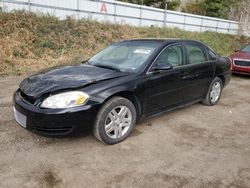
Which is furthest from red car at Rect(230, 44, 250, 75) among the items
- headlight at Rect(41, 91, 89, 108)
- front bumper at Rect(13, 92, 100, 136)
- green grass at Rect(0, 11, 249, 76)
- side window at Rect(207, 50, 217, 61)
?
headlight at Rect(41, 91, 89, 108)

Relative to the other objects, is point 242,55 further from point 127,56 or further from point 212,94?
point 127,56

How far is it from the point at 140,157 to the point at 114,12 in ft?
39.6

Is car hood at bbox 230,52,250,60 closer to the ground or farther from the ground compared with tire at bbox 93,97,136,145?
farther from the ground

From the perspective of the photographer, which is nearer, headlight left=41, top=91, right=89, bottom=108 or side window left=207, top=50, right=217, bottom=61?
headlight left=41, top=91, right=89, bottom=108

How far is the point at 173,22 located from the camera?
17469 mm

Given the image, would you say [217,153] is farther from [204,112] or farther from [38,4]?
[38,4]

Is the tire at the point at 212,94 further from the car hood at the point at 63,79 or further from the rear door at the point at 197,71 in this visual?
the car hood at the point at 63,79

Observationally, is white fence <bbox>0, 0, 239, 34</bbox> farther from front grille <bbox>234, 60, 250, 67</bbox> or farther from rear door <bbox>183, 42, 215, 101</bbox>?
rear door <bbox>183, 42, 215, 101</bbox>

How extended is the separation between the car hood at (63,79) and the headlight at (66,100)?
0.11 m

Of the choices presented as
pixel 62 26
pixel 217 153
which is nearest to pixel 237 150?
pixel 217 153

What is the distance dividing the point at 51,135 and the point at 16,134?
2.81 ft

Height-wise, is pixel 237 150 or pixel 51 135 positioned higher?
pixel 51 135

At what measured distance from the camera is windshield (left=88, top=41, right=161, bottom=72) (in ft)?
13.1

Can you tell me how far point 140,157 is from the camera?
10.7ft
